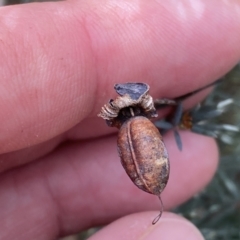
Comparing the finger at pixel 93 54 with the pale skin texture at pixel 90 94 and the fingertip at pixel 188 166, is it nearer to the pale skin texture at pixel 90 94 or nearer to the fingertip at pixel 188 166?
the pale skin texture at pixel 90 94

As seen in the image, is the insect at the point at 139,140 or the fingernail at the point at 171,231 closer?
the insect at the point at 139,140

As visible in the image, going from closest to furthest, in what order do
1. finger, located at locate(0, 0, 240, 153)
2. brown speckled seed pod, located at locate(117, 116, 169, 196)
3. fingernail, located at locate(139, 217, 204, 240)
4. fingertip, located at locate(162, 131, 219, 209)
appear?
1. brown speckled seed pod, located at locate(117, 116, 169, 196)
2. finger, located at locate(0, 0, 240, 153)
3. fingernail, located at locate(139, 217, 204, 240)
4. fingertip, located at locate(162, 131, 219, 209)

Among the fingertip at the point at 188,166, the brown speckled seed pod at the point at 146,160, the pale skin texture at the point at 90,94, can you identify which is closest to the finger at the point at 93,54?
the pale skin texture at the point at 90,94

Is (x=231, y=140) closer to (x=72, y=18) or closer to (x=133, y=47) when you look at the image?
(x=133, y=47)

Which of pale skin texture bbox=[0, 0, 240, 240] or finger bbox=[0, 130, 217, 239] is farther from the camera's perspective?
finger bbox=[0, 130, 217, 239]

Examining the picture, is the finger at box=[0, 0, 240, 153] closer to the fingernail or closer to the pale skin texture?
the pale skin texture

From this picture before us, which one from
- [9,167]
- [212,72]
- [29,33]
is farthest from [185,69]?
[9,167]

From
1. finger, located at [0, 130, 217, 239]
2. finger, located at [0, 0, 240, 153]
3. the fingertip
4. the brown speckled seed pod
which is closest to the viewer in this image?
the brown speckled seed pod

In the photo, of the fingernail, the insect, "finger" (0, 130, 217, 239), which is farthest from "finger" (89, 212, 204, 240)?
the insect
